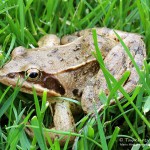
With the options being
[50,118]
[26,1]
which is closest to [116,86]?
[50,118]

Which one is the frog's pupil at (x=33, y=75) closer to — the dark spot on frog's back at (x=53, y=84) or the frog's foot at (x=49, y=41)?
the dark spot on frog's back at (x=53, y=84)

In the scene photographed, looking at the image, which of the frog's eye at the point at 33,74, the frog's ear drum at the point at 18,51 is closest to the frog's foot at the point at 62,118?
the frog's eye at the point at 33,74

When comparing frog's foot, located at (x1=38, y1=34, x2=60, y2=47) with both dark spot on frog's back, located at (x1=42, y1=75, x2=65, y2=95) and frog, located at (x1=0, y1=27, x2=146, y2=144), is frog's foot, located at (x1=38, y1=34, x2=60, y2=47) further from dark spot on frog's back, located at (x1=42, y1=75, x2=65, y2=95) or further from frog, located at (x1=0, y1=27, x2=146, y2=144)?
dark spot on frog's back, located at (x1=42, y1=75, x2=65, y2=95)

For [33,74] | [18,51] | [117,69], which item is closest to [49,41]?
[18,51]

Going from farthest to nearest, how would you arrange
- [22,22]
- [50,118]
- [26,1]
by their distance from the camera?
1. [26,1]
2. [22,22]
3. [50,118]

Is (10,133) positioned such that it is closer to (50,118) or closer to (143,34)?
(50,118)

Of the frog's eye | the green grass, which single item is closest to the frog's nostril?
the green grass
